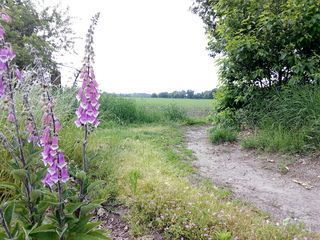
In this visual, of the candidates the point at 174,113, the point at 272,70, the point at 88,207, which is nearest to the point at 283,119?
the point at 272,70

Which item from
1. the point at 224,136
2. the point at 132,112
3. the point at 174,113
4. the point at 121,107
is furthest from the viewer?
the point at 174,113

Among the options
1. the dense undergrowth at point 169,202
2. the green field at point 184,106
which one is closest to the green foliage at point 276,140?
the dense undergrowth at point 169,202

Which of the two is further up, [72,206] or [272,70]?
[272,70]

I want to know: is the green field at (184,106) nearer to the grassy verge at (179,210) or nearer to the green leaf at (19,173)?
the grassy verge at (179,210)

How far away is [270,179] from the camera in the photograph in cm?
403

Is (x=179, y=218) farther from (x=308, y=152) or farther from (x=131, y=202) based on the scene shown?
(x=308, y=152)

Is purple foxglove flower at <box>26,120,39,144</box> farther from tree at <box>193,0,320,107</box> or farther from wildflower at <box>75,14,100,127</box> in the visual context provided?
tree at <box>193,0,320,107</box>

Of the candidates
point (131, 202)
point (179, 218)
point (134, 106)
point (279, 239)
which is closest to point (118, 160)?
point (131, 202)

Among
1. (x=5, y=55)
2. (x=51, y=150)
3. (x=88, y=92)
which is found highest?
(x=5, y=55)

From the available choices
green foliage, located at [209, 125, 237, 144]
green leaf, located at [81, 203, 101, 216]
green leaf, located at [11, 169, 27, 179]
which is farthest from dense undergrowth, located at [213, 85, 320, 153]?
green leaf, located at [11, 169, 27, 179]

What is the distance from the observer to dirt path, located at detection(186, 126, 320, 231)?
10.1 feet

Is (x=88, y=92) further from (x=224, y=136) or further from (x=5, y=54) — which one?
(x=224, y=136)

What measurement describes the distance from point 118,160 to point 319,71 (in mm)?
3897

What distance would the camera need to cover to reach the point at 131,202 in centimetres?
280
